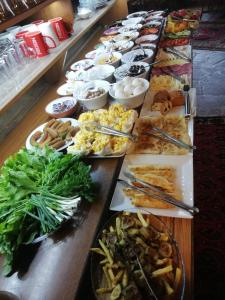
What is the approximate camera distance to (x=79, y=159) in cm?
121

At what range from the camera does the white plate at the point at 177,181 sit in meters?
0.99

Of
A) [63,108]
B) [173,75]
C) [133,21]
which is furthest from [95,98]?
[133,21]

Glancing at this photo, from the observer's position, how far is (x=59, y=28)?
207 cm

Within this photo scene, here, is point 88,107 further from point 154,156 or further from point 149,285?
point 149,285

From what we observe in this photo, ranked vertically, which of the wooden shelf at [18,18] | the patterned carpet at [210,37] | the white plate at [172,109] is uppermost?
the wooden shelf at [18,18]

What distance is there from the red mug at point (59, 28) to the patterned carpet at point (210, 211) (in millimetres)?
1524

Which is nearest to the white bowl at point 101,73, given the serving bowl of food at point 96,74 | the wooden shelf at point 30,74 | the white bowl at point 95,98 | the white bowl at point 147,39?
the serving bowl of food at point 96,74

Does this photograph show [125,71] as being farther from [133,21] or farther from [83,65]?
[133,21]

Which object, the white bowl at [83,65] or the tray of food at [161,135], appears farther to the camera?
the white bowl at [83,65]

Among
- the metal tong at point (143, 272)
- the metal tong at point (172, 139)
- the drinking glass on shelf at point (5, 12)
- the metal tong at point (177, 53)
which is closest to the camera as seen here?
the metal tong at point (143, 272)

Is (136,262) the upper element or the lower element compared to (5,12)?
lower

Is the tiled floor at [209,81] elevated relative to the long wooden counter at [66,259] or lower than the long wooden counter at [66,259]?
lower

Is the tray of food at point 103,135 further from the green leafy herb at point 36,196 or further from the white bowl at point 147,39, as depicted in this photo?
the white bowl at point 147,39

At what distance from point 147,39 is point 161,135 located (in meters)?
1.41
